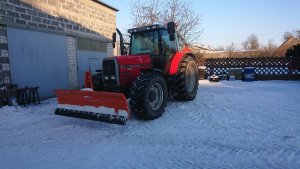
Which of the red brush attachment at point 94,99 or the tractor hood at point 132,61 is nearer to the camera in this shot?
the red brush attachment at point 94,99

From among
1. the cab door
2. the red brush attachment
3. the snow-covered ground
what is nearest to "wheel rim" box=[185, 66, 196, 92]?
the cab door

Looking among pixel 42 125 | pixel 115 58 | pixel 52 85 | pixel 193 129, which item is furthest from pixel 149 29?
pixel 52 85

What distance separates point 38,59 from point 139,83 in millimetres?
4959

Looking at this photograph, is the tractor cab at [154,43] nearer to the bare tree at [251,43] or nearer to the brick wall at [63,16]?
the brick wall at [63,16]

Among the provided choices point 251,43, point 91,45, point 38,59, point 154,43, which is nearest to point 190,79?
point 154,43

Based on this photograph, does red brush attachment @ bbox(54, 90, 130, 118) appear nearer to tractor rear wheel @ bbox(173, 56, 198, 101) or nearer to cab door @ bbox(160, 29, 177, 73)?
cab door @ bbox(160, 29, 177, 73)

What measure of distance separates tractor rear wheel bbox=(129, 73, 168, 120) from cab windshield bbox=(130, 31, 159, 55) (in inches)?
51.3

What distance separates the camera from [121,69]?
567 cm

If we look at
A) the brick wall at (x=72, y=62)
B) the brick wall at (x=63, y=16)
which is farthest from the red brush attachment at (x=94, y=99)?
the brick wall at (x=72, y=62)

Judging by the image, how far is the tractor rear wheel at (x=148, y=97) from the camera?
4.98 metres

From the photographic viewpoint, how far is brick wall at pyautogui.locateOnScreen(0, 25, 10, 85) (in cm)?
706

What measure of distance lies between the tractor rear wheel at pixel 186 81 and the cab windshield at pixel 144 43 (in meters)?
1.00

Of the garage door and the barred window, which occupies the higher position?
the barred window

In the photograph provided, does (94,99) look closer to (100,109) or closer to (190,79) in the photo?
(100,109)
